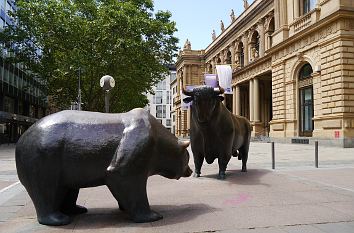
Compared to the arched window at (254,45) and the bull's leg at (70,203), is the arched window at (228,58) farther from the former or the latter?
the bull's leg at (70,203)

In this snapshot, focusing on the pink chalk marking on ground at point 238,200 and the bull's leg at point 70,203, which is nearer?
the bull's leg at point 70,203

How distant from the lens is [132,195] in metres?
4.67

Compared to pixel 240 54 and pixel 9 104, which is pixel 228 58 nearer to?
pixel 240 54

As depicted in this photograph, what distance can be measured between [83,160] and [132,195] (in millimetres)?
741

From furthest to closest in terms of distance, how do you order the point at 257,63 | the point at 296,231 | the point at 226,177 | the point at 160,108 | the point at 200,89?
the point at 160,108, the point at 257,63, the point at 226,177, the point at 200,89, the point at 296,231

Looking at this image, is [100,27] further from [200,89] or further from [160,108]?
[160,108]

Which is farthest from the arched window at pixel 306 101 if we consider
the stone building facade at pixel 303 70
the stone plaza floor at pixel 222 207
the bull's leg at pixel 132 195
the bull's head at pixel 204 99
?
the bull's leg at pixel 132 195

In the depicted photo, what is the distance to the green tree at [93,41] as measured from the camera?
1171 inches

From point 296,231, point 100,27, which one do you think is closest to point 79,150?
point 296,231

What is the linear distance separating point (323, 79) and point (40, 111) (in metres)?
48.6

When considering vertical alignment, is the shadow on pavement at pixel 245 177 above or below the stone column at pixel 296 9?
below

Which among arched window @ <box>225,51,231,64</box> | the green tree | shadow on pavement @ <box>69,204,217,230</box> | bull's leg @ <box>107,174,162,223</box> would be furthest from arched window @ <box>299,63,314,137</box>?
arched window @ <box>225,51,231,64</box>

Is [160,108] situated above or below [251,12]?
below

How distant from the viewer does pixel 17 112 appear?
46.8 m
